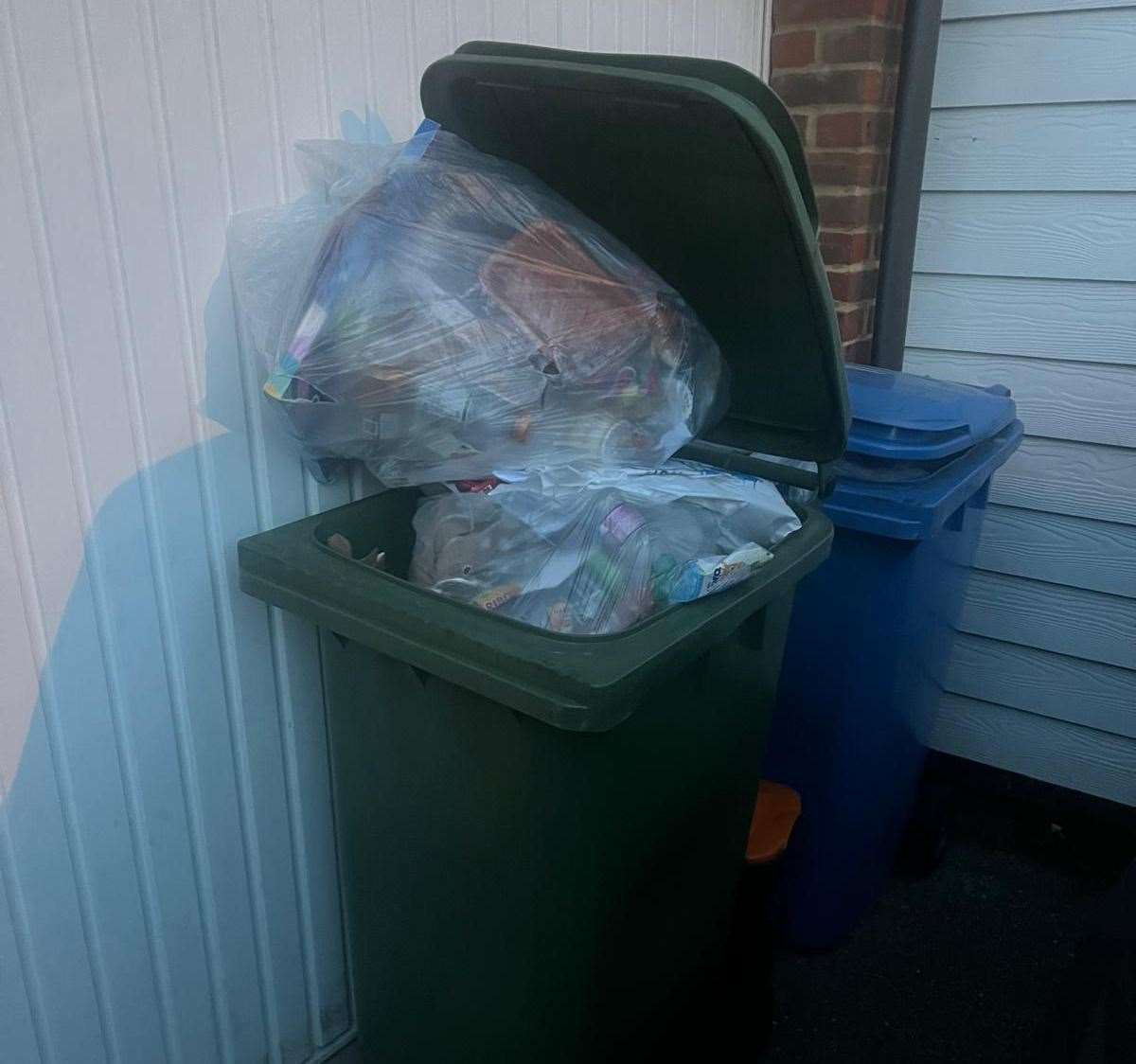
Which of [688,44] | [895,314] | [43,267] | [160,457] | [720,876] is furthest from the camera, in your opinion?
[895,314]

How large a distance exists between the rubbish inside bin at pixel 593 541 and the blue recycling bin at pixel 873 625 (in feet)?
1.57

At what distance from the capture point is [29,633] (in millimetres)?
1325

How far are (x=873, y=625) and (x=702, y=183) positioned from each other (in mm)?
1024

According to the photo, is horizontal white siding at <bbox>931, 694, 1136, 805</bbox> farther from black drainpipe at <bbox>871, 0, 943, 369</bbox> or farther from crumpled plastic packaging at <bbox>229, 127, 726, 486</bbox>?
crumpled plastic packaging at <bbox>229, 127, 726, 486</bbox>

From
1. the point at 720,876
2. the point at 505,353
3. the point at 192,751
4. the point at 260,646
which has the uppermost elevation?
the point at 505,353

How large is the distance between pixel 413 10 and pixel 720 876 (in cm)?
159

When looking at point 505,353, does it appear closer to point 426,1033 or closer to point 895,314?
point 426,1033

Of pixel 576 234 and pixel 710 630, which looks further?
pixel 576 234

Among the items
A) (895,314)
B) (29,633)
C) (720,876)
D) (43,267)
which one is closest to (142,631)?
(29,633)

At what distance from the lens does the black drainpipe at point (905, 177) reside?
8.21ft

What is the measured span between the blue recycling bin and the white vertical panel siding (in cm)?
103

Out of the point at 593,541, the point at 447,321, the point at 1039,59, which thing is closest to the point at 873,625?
the point at 593,541

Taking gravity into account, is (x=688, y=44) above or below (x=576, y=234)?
above

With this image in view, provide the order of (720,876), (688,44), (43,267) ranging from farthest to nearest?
(688,44)
(720,876)
(43,267)
